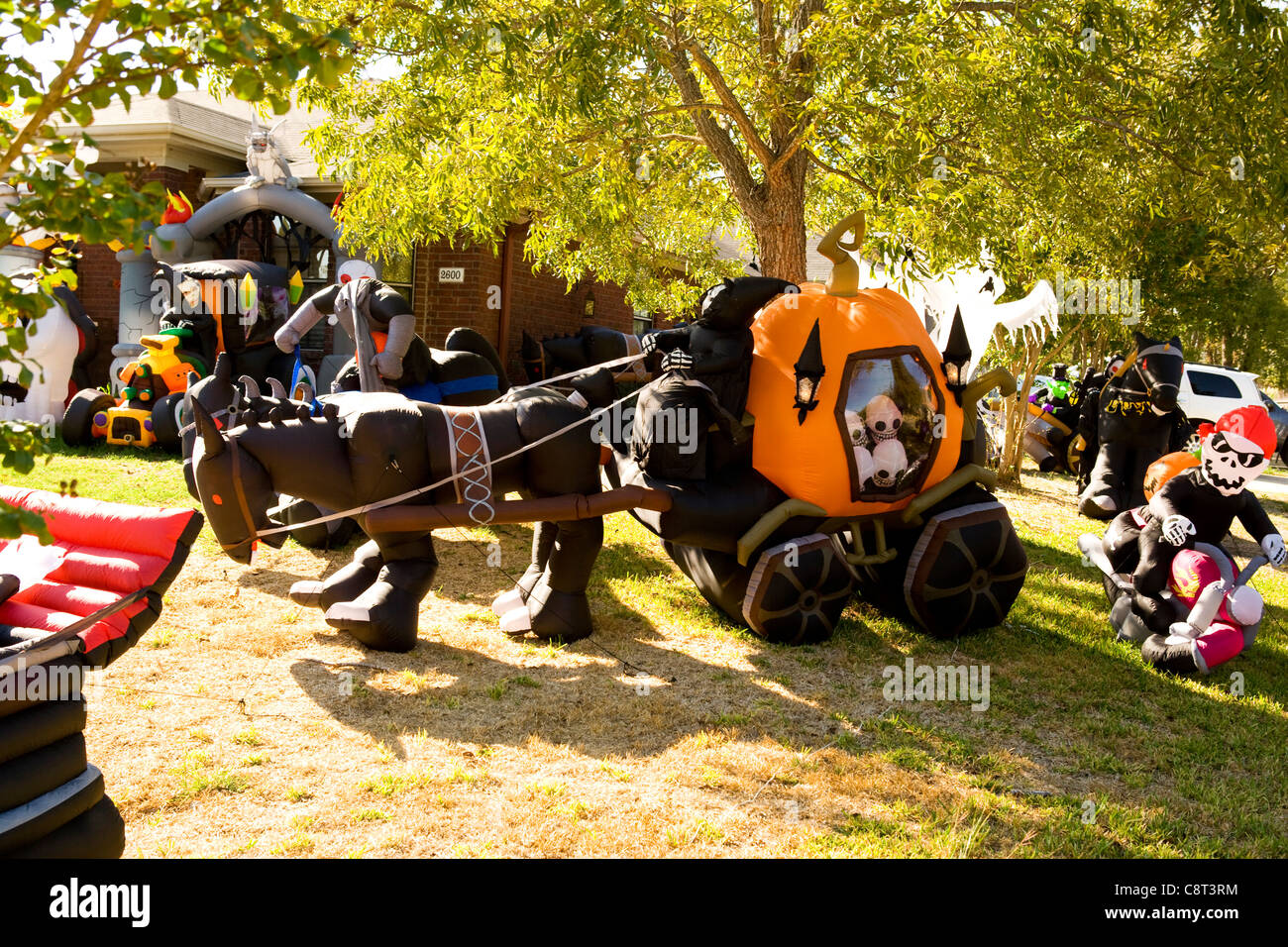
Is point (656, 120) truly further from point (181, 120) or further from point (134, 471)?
point (181, 120)

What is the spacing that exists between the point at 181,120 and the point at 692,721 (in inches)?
511

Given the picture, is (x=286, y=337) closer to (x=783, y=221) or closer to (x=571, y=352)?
(x=783, y=221)

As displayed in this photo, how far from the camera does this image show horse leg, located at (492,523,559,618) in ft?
21.1

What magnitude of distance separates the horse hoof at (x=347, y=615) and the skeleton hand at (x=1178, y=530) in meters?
4.65

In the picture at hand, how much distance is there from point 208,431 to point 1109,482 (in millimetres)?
9162

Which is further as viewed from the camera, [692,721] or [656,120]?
[656,120]

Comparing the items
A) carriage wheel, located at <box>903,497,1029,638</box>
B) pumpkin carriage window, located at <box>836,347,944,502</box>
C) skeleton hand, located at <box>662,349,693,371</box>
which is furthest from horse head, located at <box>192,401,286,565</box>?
carriage wheel, located at <box>903,497,1029,638</box>

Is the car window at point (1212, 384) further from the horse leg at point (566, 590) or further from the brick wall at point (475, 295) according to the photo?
the horse leg at point (566, 590)

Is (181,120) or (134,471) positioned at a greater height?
(181,120)

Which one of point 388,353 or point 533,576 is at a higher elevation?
point 388,353

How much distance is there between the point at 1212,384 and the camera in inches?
736

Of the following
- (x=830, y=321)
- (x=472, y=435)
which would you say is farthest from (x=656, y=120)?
(x=472, y=435)

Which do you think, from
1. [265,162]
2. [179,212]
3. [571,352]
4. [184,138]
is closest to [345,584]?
[571,352]

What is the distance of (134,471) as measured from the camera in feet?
33.7
